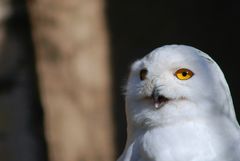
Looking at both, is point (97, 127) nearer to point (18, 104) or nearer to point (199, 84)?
point (18, 104)

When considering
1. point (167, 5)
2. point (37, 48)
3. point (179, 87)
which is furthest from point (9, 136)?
point (179, 87)

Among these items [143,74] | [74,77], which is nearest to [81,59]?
[74,77]

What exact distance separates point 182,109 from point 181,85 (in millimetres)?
76

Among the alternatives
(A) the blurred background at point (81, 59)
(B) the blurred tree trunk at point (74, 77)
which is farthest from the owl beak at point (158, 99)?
(B) the blurred tree trunk at point (74, 77)

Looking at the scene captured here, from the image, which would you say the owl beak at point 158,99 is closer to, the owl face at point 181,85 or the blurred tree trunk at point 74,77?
the owl face at point 181,85

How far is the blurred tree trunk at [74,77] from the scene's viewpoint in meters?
4.27

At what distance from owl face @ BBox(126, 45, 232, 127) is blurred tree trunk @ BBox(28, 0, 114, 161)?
1382 millimetres

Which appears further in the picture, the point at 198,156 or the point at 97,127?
the point at 97,127

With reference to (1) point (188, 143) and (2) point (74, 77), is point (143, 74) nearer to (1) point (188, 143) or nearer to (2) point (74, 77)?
(1) point (188, 143)

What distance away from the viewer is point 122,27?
4418 millimetres

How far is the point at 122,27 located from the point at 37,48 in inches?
17.0

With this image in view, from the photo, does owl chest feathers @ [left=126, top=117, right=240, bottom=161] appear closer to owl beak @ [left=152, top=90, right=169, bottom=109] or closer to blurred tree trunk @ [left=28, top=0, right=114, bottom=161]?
owl beak @ [left=152, top=90, right=169, bottom=109]

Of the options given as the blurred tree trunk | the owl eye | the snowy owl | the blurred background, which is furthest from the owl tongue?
the blurred tree trunk

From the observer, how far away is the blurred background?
4.28 m
